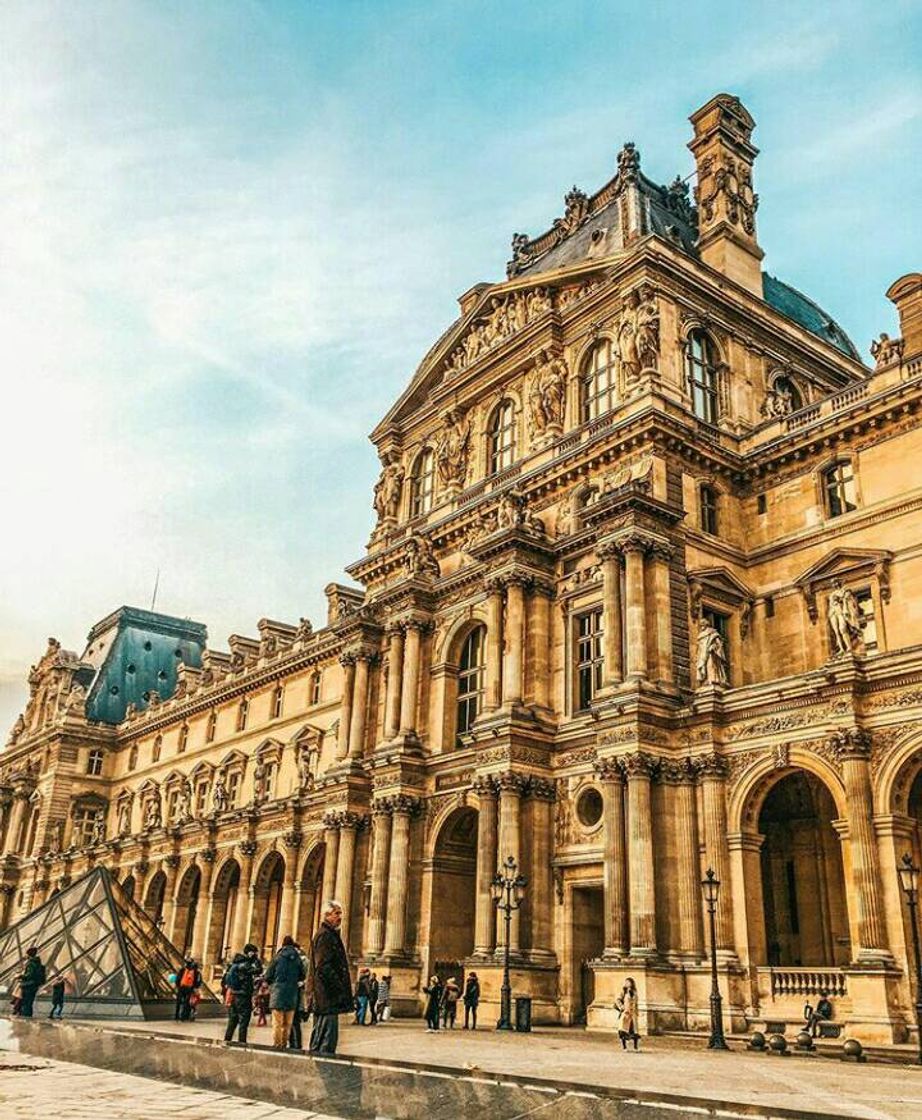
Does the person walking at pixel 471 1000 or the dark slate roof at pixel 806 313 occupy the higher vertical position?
the dark slate roof at pixel 806 313

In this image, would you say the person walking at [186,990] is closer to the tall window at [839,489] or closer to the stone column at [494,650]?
the stone column at [494,650]

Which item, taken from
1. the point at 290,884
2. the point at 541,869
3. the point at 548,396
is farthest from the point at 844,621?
the point at 290,884

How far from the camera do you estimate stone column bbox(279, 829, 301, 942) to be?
139ft

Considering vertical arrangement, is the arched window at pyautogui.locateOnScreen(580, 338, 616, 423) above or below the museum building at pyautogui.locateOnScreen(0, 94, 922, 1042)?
above

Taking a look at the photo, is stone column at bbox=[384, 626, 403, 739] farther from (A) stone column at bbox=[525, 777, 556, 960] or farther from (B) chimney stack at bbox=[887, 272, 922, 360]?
(B) chimney stack at bbox=[887, 272, 922, 360]

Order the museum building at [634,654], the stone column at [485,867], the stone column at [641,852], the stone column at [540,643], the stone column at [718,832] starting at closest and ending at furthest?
the museum building at [634,654], the stone column at [718,832], the stone column at [641,852], the stone column at [485,867], the stone column at [540,643]

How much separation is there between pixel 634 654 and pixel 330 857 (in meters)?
15.6

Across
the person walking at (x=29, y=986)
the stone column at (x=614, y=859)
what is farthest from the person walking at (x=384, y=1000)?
the person walking at (x=29, y=986)

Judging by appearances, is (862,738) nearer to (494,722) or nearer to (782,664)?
(782,664)

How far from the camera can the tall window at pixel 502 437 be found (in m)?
39.8

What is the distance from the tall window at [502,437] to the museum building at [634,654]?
158 mm

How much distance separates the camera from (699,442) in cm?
3272

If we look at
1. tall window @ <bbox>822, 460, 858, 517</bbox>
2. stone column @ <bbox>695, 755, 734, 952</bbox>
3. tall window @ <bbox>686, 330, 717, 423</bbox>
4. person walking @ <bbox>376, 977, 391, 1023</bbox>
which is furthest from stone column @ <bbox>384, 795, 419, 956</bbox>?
tall window @ <bbox>822, 460, 858, 517</bbox>

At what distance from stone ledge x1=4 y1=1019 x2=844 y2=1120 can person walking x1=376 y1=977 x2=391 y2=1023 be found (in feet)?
61.1
